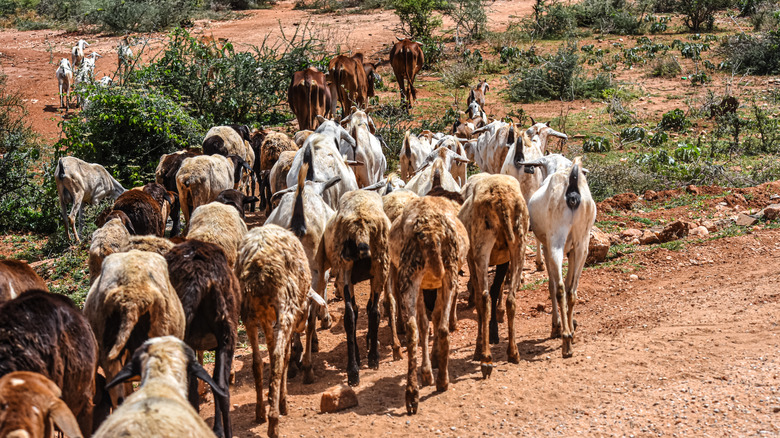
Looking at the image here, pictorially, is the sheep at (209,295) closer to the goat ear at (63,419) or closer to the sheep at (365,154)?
the goat ear at (63,419)

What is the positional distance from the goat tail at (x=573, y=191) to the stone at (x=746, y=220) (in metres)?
4.74

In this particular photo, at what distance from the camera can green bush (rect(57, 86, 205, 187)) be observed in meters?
13.8

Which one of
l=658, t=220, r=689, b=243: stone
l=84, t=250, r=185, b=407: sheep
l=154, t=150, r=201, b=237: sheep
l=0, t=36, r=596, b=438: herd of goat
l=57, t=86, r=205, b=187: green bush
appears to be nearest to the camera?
l=0, t=36, r=596, b=438: herd of goat

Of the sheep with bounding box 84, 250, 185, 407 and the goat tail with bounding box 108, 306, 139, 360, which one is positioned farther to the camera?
the sheep with bounding box 84, 250, 185, 407

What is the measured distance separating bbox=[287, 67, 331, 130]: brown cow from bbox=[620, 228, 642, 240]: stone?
24.6 feet

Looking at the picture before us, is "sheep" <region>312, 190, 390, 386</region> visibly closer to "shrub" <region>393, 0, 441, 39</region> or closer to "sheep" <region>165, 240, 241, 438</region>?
"sheep" <region>165, 240, 241, 438</region>

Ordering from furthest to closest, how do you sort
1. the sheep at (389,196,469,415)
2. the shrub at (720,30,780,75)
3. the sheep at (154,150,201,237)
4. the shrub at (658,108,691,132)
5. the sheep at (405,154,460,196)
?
the shrub at (720,30,780,75) → the shrub at (658,108,691,132) → the sheep at (154,150,201,237) → the sheep at (405,154,460,196) → the sheep at (389,196,469,415)

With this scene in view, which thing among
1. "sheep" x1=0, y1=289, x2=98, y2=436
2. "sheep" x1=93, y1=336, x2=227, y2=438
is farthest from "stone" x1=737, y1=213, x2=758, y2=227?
"sheep" x1=0, y1=289, x2=98, y2=436

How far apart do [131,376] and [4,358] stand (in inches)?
38.8

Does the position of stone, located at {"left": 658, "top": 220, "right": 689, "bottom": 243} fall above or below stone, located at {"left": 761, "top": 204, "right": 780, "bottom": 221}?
below

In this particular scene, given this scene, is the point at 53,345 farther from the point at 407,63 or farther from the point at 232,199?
the point at 407,63

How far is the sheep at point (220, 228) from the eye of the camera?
761 centimetres

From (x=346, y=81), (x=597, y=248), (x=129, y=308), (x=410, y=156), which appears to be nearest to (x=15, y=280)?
(x=129, y=308)

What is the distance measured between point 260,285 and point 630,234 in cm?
703
